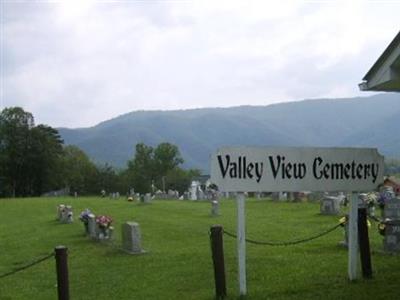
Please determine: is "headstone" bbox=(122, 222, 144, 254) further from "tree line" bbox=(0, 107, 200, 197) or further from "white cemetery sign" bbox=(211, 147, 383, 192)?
"tree line" bbox=(0, 107, 200, 197)

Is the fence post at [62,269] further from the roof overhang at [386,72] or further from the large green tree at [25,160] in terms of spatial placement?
the large green tree at [25,160]

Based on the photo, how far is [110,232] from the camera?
2162 cm

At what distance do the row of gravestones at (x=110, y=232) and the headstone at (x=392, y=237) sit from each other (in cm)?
683

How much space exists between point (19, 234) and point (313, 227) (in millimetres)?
12466

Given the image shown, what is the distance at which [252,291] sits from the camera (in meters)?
10.6

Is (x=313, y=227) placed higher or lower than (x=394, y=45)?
lower

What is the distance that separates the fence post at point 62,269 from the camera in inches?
353

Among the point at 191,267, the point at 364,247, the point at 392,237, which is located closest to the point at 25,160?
the point at 191,267

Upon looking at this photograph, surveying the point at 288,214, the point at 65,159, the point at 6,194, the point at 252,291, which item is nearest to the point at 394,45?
the point at 252,291

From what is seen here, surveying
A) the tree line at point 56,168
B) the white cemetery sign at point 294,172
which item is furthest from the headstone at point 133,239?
the tree line at point 56,168

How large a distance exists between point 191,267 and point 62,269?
18.4 feet

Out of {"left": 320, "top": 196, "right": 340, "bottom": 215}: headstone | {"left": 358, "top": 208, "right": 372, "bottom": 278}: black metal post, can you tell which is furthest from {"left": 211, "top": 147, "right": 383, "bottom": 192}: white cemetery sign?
{"left": 320, "top": 196, "right": 340, "bottom": 215}: headstone

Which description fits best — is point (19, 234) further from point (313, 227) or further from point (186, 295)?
point (186, 295)

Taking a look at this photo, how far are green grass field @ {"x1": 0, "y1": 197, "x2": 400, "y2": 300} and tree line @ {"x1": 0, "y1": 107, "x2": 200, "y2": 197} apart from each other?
75.1 meters
